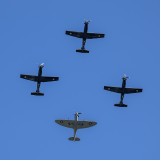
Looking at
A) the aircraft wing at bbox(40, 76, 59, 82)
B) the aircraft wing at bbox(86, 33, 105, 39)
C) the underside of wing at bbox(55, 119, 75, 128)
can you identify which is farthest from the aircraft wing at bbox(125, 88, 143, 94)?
the aircraft wing at bbox(40, 76, 59, 82)

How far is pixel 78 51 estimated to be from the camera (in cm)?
11400

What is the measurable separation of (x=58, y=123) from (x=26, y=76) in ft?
47.5

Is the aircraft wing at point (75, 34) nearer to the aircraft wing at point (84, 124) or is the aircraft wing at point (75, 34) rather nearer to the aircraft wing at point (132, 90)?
the aircraft wing at point (132, 90)

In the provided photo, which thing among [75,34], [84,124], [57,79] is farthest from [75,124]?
[75,34]

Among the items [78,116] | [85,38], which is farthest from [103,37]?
[78,116]

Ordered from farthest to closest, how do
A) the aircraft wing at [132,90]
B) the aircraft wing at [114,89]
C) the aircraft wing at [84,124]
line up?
the aircraft wing at [84,124] → the aircraft wing at [132,90] → the aircraft wing at [114,89]

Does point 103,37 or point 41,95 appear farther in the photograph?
point 103,37

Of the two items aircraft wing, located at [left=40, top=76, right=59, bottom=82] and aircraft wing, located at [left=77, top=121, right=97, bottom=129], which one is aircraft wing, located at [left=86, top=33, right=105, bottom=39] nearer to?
aircraft wing, located at [left=40, top=76, right=59, bottom=82]

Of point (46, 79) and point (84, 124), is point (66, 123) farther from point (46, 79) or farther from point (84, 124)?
point (46, 79)

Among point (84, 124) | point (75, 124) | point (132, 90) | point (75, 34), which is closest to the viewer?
point (132, 90)

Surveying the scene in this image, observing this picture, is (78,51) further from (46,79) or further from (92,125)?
(92,125)

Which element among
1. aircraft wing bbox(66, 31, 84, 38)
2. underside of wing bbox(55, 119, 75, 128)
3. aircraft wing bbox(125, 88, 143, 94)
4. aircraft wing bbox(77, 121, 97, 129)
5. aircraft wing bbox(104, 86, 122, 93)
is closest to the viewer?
aircraft wing bbox(104, 86, 122, 93)

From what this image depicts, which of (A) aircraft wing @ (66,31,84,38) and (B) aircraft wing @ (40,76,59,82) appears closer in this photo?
(B) aircraft wing @ (40,76,59,82)

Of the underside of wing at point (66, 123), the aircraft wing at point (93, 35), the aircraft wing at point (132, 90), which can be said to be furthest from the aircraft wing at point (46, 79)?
the aircraft wing at point (132, 90)
